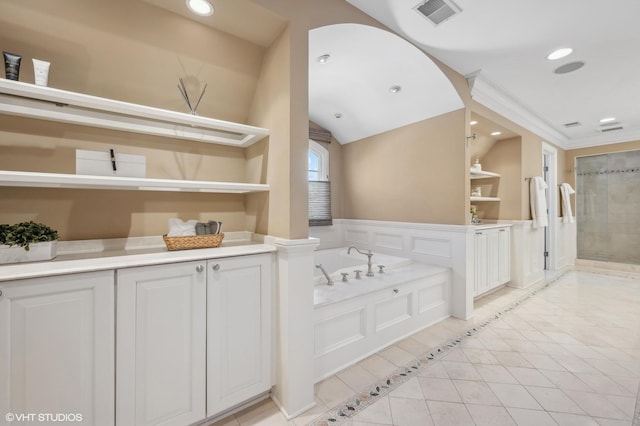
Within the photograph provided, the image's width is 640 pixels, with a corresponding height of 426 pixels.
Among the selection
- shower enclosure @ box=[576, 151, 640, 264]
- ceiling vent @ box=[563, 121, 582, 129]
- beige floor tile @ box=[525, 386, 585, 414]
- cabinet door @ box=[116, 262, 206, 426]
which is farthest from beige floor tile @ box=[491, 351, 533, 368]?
shower enclosure @ box=[576, 151, 640, 264]

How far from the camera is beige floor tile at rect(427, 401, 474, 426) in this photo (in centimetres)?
144

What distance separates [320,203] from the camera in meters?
3.95

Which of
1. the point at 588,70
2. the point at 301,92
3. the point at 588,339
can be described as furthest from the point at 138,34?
the point at 588,339

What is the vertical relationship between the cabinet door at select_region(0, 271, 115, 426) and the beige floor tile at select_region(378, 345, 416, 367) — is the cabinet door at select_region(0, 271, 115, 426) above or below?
above

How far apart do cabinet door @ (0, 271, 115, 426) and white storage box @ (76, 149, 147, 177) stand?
0.56m

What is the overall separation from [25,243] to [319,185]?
3.16 metres

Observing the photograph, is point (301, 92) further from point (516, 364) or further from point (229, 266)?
point (516, 364)

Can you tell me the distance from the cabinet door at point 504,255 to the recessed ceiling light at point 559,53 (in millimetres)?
2053

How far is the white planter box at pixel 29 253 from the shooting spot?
109 centimetres

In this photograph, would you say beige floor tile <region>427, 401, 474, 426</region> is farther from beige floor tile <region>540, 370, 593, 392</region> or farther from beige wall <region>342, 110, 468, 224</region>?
beige wall <region>342, 110, 468, 224</region>

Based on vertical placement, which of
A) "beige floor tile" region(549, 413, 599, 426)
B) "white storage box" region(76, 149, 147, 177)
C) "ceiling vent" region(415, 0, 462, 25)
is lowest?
"beige floor tile" region(549, 413, 599, 426)

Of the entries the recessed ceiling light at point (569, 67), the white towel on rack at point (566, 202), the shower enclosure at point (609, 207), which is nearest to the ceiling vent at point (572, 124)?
the white towel on rack at point (566, 202)

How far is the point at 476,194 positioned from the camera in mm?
3744

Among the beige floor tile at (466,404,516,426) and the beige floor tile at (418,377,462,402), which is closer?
the beige floor tile at (466,404,516,426)
